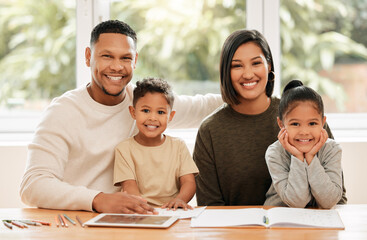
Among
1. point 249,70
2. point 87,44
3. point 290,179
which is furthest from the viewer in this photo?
point 87,44

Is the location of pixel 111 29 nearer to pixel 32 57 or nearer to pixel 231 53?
pixel 231 53

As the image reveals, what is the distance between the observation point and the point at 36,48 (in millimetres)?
3229

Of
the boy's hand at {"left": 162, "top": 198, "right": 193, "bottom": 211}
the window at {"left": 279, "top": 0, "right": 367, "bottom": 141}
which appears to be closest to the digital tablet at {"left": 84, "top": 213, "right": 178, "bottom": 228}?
the boy's hand at {"left": 162, "top": 198, "right": 193, "bottom": 211}

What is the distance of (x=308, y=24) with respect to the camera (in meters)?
3.25

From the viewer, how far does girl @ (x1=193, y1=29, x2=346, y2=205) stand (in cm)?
218

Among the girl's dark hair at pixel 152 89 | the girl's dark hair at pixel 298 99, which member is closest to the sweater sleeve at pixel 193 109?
the girl's dark hair at pixel 152 89

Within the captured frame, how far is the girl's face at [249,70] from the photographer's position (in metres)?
2.17

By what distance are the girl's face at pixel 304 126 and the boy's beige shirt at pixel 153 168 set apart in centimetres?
42

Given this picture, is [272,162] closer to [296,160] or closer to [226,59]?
[296,160]

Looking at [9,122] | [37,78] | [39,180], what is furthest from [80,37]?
[39,180]

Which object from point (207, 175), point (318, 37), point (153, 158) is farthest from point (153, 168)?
point (318, 37)

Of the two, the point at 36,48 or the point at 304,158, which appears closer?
the point at 304,158

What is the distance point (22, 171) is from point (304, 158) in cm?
168

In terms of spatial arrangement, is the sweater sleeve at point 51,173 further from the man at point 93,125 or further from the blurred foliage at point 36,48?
the blurred foliage at point 36,48
